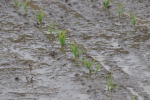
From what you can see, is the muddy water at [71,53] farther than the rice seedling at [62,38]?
No

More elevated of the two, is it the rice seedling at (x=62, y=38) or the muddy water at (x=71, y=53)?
the rice seedling at (x=62, y=38)

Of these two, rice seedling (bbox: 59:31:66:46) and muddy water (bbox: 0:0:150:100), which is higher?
rice seedling (bbox: 59:31:66:46)

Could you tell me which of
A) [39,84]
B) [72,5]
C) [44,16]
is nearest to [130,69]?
[39,84]

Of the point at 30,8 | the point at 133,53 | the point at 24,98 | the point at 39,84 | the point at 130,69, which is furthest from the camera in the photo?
the point at 30,8

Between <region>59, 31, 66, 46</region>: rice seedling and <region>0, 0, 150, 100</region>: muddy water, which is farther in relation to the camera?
<region>59, 31, 66, 46</region>: rice seedling

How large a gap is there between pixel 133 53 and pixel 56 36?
1.21 m

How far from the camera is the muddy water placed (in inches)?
138

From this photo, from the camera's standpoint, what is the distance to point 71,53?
14.6ft

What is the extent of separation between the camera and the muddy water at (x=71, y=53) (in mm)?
3508

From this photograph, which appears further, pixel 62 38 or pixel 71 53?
pixel 62 38

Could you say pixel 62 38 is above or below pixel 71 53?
above

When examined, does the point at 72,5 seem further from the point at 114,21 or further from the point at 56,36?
the point at 56,36

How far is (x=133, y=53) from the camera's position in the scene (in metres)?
4.42

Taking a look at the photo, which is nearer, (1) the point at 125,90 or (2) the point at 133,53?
(1) the point at 125,90
